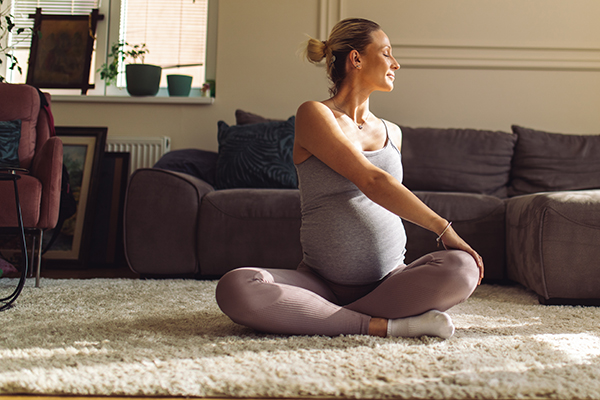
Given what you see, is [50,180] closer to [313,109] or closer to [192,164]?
[192,164]

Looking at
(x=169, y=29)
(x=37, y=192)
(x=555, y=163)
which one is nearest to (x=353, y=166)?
(x=37, y=192)

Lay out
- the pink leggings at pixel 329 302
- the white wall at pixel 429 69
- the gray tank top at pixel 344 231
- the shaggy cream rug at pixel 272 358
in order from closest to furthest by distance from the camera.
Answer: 1. the shaggy cream rug at pixel 272 358
2. the pink leggings at pixel 329 302
3. the gray tank top at pixel 344 231
4. the white wall at pixel 429 69

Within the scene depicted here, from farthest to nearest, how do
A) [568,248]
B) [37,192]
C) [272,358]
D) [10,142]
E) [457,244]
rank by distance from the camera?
[10,142]
[37,192]
[568,248]
[457,244]
[272,358]

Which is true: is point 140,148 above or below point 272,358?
above

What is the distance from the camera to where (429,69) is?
3.39 metres

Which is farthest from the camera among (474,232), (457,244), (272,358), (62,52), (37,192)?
(62,52)

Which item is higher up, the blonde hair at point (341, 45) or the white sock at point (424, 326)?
the blonde hair at point (341, 45)

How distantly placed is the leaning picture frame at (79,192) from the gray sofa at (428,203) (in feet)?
1.87

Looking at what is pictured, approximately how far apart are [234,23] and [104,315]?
8.25 feet

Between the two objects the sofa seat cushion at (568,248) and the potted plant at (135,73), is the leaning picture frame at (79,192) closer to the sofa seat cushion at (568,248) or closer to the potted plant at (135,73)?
the potted plant at (135,73)

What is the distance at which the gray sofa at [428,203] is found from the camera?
6.07 feet

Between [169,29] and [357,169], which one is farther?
[169,29]

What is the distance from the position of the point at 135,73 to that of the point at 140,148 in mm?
515

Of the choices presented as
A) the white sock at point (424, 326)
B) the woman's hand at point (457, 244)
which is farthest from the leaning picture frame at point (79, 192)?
the woman's hand at point (457, 244)
